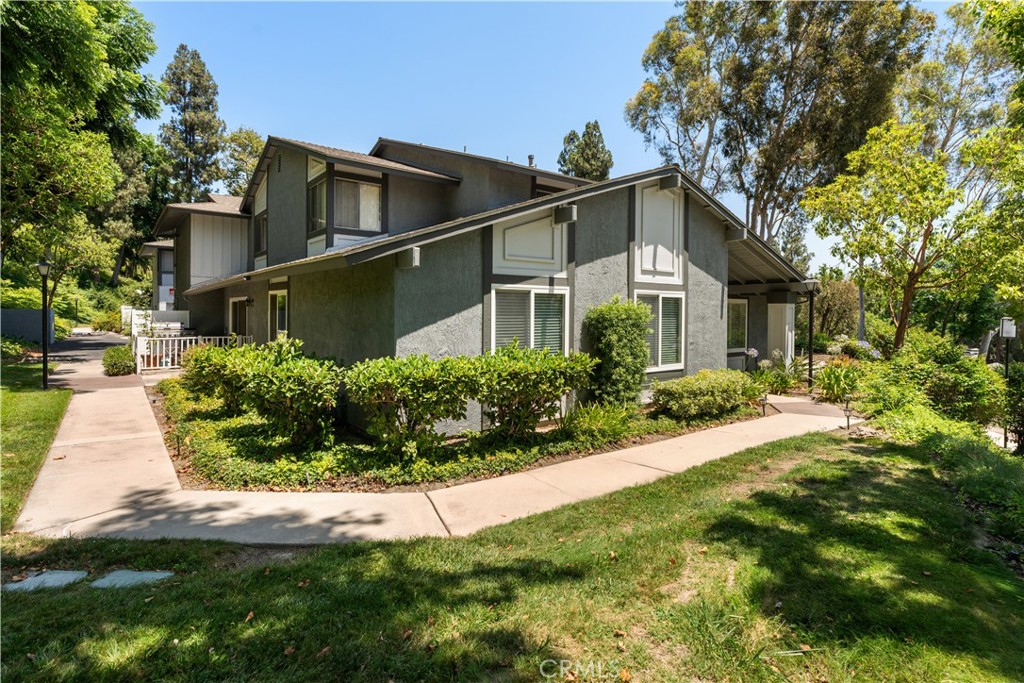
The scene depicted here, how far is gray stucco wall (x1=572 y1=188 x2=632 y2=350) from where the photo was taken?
1028 cm

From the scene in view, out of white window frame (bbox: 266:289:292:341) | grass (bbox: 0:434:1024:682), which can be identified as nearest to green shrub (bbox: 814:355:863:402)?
grass (bbox: 0:434:1024:682)

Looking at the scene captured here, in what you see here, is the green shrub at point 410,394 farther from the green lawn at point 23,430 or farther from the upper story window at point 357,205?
the upper story window at point 357,205

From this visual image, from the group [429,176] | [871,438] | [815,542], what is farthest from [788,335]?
[815,542]

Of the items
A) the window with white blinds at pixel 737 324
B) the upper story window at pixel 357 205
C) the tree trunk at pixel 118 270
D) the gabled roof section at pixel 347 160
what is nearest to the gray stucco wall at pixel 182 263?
the gabled roof section at pixel 347 160

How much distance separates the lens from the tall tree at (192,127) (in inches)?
1670

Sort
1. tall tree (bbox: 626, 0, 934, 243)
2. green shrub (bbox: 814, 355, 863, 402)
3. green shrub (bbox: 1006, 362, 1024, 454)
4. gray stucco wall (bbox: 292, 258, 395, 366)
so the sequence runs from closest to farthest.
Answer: gray stucco wall (bbox: 292, 258, 395, 366) → green shrub (bbox: 1006, 362, 1024, 454) → green shrub (bbox: 814, 355, 863, 402) → tall tree (bbox: 626, 0, 934, 243)

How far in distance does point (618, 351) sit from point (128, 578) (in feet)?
25.8

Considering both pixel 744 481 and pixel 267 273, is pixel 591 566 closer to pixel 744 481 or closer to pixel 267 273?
pixel 744 481

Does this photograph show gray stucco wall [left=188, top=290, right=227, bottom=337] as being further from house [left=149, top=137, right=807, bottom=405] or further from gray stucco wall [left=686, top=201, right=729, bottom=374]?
gray stucco wall [left=686, top=201, right=729, bottom=374]

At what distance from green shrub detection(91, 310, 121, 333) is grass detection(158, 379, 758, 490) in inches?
1454

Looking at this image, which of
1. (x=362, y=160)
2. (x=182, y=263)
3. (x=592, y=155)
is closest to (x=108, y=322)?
(x=182, y=263)

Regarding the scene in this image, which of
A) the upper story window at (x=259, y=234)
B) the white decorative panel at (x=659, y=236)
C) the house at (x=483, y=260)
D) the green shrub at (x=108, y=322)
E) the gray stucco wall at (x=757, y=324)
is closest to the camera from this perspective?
the house at (x=483, y=260)

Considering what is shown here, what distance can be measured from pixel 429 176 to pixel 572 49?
4854mm

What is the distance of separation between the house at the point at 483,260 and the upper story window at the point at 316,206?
62 mm
